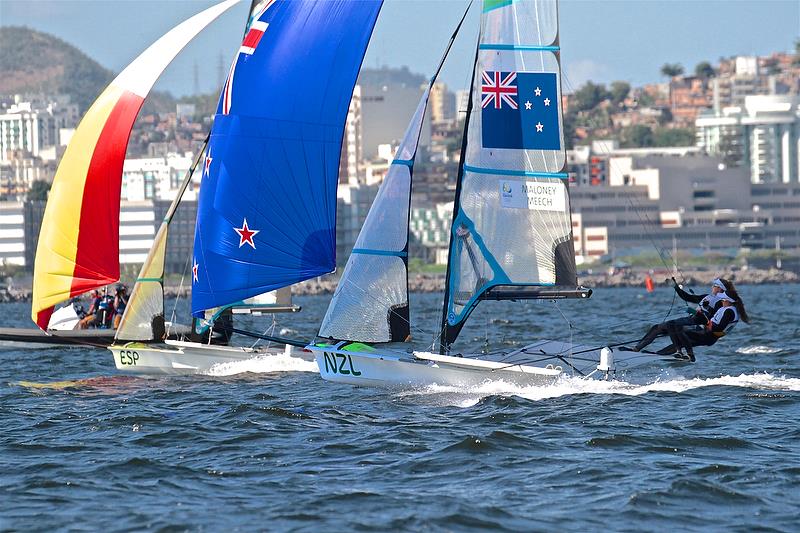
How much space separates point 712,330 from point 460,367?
10.3 ft

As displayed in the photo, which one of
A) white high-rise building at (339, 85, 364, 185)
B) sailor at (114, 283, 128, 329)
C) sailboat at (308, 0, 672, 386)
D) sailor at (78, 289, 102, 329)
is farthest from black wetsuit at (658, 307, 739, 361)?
white high-rise building at (339, 85, 364, 185)

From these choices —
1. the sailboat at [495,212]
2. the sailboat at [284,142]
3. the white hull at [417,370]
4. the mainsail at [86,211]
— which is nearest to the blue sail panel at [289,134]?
the sailboat at [284,142]

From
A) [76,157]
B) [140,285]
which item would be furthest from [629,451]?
[76,157]

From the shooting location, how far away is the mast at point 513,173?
18125 millimetres

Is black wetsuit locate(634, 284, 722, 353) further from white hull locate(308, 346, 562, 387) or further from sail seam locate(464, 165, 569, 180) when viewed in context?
sail seam locate(464, 165, 569, 180)

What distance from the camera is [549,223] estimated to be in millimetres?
18281

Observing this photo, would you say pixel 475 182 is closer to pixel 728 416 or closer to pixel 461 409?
pixel 461 409

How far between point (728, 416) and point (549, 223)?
142 inches

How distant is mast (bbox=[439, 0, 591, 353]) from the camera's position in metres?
18.1

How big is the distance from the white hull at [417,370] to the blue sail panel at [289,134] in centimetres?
151

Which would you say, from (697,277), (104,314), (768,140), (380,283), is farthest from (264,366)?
(768,140)

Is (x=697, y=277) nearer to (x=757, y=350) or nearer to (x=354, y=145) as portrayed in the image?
(x=354, y=145)

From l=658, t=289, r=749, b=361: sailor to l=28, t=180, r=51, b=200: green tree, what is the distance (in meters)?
152

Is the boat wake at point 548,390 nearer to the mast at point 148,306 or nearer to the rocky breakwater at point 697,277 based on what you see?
the mast at point 148,306
